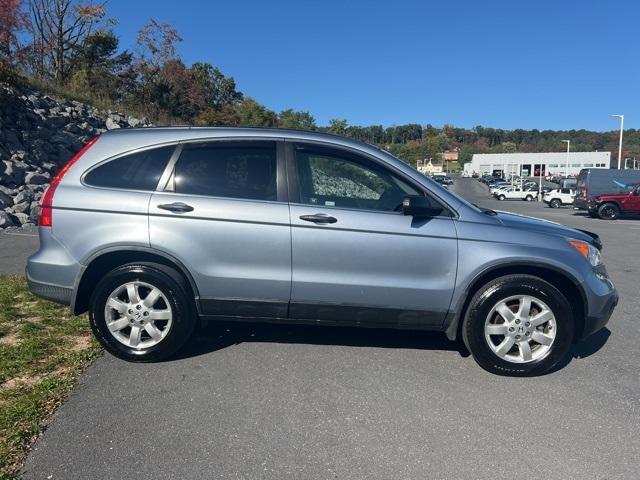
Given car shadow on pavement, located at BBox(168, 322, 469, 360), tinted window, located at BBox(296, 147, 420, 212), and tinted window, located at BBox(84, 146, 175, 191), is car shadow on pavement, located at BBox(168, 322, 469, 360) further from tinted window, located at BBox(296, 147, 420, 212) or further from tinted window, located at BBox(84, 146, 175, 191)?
tinted window, located at BBox(84, 146, 175, 191)

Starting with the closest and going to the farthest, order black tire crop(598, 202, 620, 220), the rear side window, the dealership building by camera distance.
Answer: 1. the rear side window
2. black tire crop(598, 202, 620, 220)
3. the dealership building

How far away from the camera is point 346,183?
14.6 feet

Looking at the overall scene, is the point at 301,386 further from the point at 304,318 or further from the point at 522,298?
the point at 522,298

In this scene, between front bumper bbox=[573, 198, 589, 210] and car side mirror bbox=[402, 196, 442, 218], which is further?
front bumper bbox=[573, 198, 589, 210]

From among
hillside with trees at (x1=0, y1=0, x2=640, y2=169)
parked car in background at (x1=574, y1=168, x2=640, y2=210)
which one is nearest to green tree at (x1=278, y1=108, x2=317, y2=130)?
hillside with trees at (x1=0, y1=0, x2=640, y2=169)

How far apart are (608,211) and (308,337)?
22.7 metres

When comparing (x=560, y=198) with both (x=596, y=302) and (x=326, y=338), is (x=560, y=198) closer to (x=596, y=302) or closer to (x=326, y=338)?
(x=596, y=302)

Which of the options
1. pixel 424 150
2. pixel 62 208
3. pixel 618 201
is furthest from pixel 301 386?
pixel 424 150

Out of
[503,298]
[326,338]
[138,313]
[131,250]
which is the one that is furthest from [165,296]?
[503,298]

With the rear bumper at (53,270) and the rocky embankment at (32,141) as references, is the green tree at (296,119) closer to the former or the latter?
the rocky embankment at (32,141)

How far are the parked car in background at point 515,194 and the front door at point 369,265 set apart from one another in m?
47.9

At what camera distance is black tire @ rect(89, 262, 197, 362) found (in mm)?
4031

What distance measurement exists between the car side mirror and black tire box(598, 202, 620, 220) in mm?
22736

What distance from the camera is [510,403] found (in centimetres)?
363
